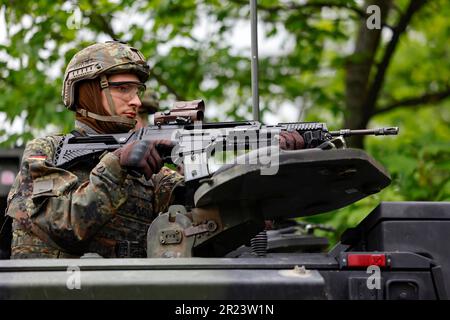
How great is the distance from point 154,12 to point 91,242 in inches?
210

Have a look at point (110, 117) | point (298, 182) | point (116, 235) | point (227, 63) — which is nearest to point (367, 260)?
point (298, 182)

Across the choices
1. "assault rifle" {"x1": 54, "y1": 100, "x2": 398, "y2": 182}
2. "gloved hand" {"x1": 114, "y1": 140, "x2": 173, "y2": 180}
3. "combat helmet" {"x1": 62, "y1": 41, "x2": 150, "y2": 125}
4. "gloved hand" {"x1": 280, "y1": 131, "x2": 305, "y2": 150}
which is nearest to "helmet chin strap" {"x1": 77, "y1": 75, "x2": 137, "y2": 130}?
"combat helmet" {"x1": 62, "y1": 41, "x2": 150, "y2": 125}

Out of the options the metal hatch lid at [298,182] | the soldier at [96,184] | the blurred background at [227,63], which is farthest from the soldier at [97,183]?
the blurred background at [227,63]

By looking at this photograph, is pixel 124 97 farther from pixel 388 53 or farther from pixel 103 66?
pixel 388 53

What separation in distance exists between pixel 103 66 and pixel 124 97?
19 centimetres

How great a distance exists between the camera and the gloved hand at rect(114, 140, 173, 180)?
13.9ft

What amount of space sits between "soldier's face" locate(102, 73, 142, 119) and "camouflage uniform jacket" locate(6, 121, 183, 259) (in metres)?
0.36

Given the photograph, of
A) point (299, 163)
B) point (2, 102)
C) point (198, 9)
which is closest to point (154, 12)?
point (198, 9)

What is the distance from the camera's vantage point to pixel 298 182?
3.82 metres

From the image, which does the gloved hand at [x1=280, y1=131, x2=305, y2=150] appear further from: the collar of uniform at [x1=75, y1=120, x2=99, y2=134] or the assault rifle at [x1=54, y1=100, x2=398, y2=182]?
the collar of uniform at [x1=75, y1=120, x2=99, y2=134]

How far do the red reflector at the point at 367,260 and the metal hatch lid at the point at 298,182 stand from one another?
353 millimetres

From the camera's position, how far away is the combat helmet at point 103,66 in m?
4.99

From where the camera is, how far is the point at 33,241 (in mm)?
4539

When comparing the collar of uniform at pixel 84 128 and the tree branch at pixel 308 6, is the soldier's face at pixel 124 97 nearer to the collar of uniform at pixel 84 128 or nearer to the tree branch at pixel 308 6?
the collar of uniform at pixel 84 128
